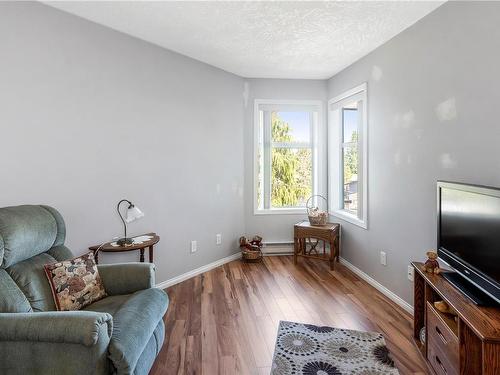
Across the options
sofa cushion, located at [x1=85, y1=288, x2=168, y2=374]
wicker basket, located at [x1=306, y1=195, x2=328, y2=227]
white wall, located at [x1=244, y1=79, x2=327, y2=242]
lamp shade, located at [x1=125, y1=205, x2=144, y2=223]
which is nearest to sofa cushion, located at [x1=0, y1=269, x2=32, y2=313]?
sofa cushion, located at [x1=85, y1=288, x2=168, y2=374]

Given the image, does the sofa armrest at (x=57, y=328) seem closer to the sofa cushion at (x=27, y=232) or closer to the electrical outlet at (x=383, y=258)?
the sofa cushion at (x=27, y=232)

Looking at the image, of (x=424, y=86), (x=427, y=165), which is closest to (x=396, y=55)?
(x=424, y=86)

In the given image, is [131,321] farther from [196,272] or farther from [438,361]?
[196,272]

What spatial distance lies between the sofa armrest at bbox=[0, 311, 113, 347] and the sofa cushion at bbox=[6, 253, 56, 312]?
0.91 feet

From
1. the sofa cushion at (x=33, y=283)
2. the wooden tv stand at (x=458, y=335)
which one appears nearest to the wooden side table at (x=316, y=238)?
the wooden tv stand at (x=458, y=335)

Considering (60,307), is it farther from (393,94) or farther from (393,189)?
(393,94)

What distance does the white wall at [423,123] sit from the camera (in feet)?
6.44

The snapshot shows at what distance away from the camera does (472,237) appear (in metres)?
1.78

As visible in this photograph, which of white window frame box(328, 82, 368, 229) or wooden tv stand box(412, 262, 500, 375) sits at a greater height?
white window frame box(328, 82, 368, 229)

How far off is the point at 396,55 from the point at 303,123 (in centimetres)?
173

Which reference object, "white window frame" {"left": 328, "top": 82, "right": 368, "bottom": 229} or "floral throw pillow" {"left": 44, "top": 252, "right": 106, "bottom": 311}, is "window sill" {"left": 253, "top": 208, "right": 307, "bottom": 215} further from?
"floral throw pillow" {"left": 44, "top": 252, "right": 106, "bottom": 311}

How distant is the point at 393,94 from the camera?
113 inches

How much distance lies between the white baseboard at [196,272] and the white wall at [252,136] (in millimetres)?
453

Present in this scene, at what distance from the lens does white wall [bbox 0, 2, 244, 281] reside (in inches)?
87.2
